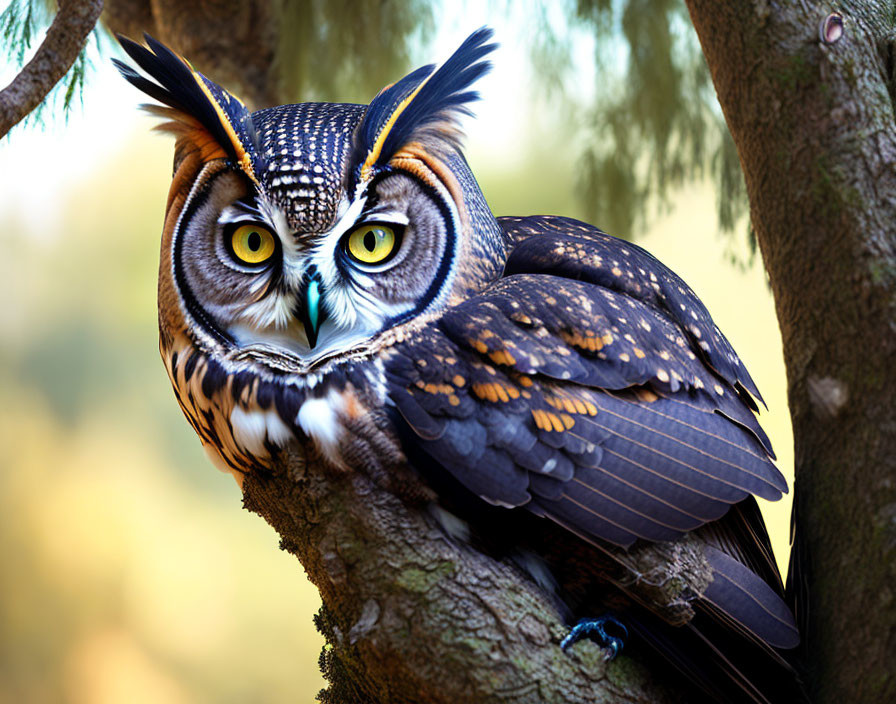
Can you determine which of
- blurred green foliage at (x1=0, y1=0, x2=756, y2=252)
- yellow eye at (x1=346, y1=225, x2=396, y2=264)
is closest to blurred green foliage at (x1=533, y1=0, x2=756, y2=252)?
blurred green foliage at (x1=0, y1=0, x2=756, y2=252)

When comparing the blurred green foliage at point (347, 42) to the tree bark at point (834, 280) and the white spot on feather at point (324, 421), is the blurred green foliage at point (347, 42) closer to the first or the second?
the tree bark at point (834, 280)

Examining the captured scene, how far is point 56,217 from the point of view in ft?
8.52

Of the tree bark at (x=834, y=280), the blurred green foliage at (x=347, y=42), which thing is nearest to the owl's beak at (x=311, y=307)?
the tree bark at (x=834, y=280)

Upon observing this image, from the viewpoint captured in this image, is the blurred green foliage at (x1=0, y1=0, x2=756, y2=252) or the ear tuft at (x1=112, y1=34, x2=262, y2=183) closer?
the ear tuft at (x1=112, y1=34, x2=262, y2=183)

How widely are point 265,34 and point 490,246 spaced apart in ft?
4.53

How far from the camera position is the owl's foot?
0.93m

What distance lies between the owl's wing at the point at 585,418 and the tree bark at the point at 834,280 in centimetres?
6

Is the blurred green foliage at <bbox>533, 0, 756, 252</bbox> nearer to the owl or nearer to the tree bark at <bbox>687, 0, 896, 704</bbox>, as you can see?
the tree bark at <bbox>687, 0, 896, 704</bbox>

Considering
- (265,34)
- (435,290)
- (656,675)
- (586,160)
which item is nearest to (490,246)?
(435,290)

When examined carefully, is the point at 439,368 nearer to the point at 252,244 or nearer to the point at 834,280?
the point at 252,244

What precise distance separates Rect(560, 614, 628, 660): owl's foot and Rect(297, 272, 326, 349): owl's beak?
1.40ft

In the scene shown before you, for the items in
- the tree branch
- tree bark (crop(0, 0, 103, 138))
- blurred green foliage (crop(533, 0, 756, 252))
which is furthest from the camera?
blurred green foliage (crop(533, 0, 756, 252))

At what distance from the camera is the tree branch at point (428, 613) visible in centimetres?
88

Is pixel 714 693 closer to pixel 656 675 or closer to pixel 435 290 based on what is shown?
pixel 656 675
